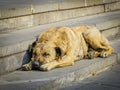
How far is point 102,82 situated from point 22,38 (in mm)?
1934

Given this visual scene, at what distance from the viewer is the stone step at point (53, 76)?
6684 millimetres

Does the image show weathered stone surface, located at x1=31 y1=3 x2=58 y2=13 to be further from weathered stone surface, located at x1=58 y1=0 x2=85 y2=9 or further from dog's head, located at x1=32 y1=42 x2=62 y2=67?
dog's head, located at x1=32 y1=42 x2=62 y2=67

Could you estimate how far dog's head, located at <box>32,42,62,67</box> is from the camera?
7492 mm

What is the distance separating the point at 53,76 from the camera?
23.5ft

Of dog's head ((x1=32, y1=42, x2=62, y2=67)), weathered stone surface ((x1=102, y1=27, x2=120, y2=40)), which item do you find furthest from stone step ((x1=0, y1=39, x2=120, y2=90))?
weathered stone surface ((x1=102, y1=27, x2=120, y2=40))

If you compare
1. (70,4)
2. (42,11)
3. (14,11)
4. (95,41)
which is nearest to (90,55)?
(95,41)

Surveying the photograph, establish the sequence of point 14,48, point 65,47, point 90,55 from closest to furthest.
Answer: point 14,48 → point 65,47 → point 90,55

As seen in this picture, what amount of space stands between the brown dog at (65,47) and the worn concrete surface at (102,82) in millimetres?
535

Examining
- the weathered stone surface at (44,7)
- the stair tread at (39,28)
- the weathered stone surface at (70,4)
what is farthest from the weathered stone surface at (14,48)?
the weathered stone surface at (70,4)

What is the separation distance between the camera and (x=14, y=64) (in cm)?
767

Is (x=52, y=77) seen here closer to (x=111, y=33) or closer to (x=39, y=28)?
(x=39, y=28)

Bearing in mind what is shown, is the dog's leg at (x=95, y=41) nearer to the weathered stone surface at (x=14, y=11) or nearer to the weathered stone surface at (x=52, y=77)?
the weathered stone surface at (x=52, y=77)

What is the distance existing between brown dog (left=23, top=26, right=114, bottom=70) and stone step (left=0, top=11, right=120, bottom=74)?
273mm

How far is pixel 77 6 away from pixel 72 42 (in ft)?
13.5
